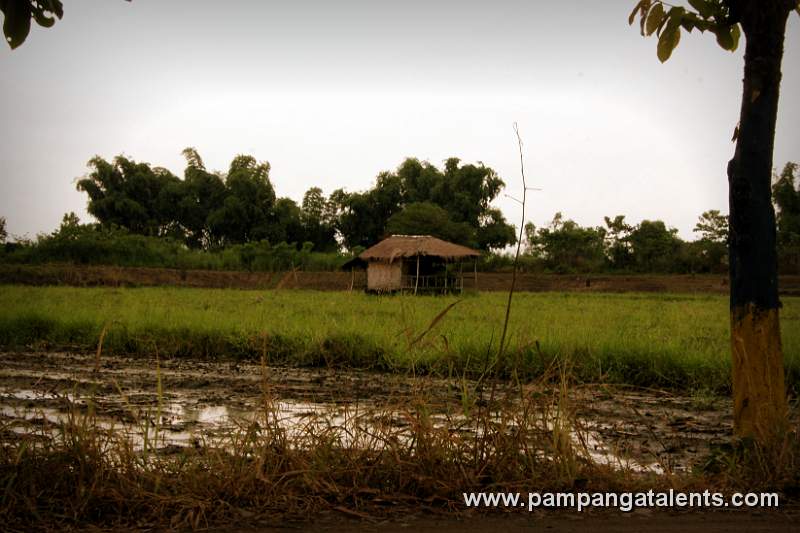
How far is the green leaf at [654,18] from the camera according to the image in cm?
285

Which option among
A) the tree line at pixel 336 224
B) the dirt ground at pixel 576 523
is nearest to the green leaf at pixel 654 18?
the dirt ground at pixel 576 523

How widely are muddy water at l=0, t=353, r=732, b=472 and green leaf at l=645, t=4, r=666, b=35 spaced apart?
1.73m

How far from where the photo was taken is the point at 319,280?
2916cm

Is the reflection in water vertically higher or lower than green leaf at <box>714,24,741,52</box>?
lower

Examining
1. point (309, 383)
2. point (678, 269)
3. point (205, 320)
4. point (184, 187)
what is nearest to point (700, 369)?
point (309, 383)

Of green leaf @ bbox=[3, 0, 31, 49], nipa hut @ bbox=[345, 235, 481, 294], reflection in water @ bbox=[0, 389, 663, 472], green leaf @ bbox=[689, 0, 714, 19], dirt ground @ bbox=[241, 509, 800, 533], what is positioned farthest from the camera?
nipa hut @ bbox=[345, 235, 481, 294]

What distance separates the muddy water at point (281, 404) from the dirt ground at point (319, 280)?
1470 centimetres

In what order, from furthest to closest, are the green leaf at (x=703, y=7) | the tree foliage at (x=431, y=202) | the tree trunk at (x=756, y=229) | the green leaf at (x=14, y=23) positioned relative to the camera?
the tree foliage at (x=431, y=202) < the tree trunk at (x=756, y=229) < the green leaf at (x=703, y=7) < the green leaf at (x=14, y=23)

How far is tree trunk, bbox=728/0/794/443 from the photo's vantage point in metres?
2.95

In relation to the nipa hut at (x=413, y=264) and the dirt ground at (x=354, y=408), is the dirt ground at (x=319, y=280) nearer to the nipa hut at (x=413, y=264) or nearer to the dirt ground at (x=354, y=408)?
the nipa hut at (x=413, y=264)

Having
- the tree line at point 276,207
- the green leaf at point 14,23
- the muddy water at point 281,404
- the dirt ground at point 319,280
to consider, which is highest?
the tree line at point 276,207

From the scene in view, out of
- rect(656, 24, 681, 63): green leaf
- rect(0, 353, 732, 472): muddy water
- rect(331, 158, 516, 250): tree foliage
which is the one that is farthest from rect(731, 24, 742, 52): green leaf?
rect(331, 158, 516, 250): tree foliage

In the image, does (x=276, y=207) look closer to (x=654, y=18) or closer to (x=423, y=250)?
(x=423, y=250)

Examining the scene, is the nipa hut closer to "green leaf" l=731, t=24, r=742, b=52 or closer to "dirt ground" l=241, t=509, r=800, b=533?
"green leaf" l=731, t=24, r=742, b=52
